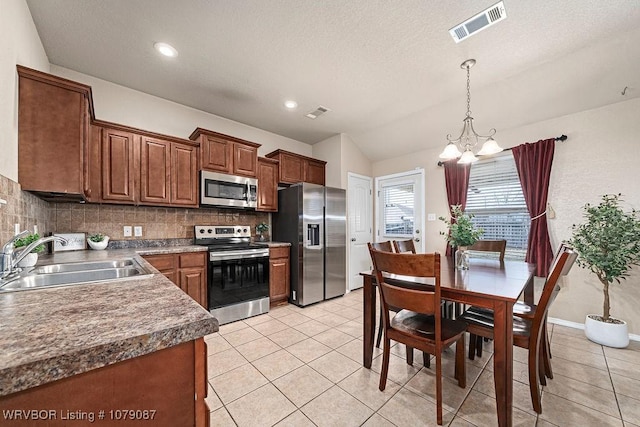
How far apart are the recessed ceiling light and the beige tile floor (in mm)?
2787

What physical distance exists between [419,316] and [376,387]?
0.59 metres

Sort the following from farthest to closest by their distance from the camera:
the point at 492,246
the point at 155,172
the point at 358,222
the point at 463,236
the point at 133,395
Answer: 1. the point at 358,222
2. the point at 155,172
3. the point at 492,246
4. the point at 463,236
5. the point at 133,395

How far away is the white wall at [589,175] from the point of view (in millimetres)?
2605

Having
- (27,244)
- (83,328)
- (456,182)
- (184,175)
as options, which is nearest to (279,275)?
(184,175)

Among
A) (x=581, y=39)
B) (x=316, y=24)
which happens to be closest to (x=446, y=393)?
(x=316, y=24)

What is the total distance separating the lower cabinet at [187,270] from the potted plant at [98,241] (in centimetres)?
53

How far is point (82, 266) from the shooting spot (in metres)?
1.75

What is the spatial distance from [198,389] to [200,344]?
4.8 inches

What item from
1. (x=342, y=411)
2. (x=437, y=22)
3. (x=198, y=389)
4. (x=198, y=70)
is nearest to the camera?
(x=198, y=389)

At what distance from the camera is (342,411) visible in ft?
5.30

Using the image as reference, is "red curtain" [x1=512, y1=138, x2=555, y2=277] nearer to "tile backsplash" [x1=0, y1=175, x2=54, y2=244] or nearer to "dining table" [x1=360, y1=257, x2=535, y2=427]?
"dining table" [x1=360, y1=257, x2=535, y2=427]

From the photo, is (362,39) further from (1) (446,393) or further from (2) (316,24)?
(1) (446,393)

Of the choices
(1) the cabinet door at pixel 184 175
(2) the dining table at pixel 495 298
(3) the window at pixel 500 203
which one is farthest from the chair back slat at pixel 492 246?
(1) the cabinet door at pixel 184 175

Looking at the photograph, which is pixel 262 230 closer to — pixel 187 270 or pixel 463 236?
pixel 187 270
